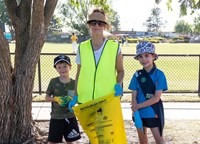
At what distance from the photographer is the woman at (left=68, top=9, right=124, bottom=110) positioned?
3.67m

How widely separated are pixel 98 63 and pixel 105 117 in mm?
576

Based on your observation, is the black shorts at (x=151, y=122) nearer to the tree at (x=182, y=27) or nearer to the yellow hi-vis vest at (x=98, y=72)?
the yellow hi-vis vest at (x=98, y=72)

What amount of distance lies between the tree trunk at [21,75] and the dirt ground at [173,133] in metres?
0.44

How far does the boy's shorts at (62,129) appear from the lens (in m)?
4.21

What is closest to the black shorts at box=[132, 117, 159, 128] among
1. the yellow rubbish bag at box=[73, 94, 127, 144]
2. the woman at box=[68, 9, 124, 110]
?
the yellow rubbish bag at box=[73, 94, 127, 144]

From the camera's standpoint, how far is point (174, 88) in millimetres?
10094

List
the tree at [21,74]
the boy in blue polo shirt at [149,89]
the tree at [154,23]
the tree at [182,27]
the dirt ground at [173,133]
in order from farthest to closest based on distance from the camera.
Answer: the tree at [154,23]
the tree at [182,27]
the dirt ground at [173,133]
the tree at [21,74]
the boy in blue polo shirt at [149,89]

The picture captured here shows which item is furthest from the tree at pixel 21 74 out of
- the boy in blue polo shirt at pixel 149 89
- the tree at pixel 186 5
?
the tree at pixel 186 5

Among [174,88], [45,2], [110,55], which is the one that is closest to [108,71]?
[110,55]

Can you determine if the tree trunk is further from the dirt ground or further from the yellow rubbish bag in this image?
the yellow rubbish bag

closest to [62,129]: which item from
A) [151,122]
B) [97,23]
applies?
[151,122]

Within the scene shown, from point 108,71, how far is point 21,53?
1.75 m

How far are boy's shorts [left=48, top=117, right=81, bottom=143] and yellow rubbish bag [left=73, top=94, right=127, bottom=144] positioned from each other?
0.57m

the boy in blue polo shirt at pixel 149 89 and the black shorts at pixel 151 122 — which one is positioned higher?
the boy in blue polo shirt at pixel 149 89
